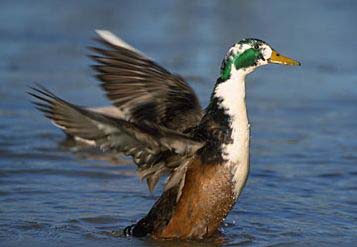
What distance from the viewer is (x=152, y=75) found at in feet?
24.7

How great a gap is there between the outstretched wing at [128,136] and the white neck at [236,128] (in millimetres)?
222

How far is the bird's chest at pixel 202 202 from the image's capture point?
691 cm

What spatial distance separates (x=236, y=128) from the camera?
684 centimetres

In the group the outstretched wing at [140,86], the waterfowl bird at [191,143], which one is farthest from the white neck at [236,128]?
the outstretched wing at [140,86]

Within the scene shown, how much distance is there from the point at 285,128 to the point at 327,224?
314 centimetres

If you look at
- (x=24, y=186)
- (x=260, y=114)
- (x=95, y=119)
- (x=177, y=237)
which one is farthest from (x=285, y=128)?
(x=95, y=119)

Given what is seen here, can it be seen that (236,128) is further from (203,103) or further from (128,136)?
(203,103)

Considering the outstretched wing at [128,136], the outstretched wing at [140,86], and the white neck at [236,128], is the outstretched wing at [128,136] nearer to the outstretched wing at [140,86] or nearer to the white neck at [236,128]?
the white neck at [236,128]

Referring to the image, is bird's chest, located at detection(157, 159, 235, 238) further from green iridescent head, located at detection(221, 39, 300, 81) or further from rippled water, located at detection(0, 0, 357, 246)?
green iridescent head, located at detection(221, 39, 300, 81)

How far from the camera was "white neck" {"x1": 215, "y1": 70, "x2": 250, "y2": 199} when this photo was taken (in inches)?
269

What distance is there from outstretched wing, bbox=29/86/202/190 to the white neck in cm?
22

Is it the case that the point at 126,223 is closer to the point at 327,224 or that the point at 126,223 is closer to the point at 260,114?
the point at 327,224

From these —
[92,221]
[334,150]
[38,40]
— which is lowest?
[92,221]

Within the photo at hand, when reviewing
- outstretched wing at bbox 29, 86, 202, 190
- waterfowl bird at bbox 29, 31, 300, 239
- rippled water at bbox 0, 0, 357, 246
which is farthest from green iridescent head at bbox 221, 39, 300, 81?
rippled water at bbox 0, 0, 357, 246
